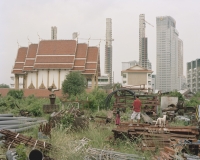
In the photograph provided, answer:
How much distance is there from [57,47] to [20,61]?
4880 mm

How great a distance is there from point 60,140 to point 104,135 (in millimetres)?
1839

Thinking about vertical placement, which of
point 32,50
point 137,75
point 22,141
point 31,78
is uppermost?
point 32,50

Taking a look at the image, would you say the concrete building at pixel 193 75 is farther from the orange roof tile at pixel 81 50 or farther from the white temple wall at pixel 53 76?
the white temple wall at pixel 53 76

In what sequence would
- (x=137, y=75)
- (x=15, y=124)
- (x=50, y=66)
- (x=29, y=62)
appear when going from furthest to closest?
(x=137, y=75), (x=29, y=62), (x=50, y=66), (x=15, y=124)

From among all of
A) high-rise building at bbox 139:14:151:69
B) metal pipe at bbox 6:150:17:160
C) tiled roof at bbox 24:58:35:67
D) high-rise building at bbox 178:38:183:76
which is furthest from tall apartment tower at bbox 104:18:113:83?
metal pipe at bbox 6:150:17:160

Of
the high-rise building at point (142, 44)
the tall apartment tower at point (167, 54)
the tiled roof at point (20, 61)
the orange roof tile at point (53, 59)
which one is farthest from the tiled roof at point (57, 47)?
the tall apartment tower at point (167, 54)

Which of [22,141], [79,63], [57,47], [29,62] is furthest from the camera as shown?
[29,62]

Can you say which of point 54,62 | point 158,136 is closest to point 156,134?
point 158,136

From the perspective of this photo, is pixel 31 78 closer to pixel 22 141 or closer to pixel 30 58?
pixel 30 58

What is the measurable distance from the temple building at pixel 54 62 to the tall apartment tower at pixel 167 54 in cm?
3589

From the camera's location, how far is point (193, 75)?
66688mm

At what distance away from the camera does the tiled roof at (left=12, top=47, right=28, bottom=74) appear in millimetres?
37744

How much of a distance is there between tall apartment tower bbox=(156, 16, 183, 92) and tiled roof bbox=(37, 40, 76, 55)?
37033 mm

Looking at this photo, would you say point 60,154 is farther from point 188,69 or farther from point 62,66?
point 188,69
